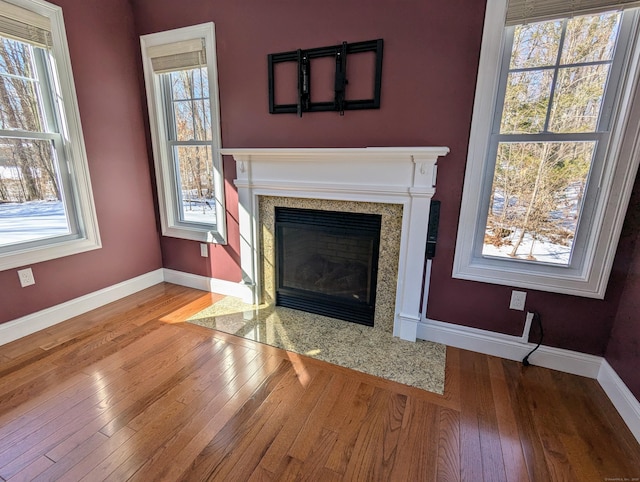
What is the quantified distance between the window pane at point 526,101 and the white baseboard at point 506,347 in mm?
1366

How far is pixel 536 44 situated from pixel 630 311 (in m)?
1.61

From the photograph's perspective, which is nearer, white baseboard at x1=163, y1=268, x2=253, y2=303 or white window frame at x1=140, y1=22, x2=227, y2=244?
white window frame at x1=140, y1=22, x2=227, y2=244

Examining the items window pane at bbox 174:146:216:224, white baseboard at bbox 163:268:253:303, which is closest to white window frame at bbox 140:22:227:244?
window pane at bbox 174:146:216:224

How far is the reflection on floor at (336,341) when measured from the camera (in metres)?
1.92

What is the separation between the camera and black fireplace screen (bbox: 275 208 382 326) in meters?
2.34

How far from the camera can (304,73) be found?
2.18 m

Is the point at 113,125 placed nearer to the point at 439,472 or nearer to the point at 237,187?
the point at 237,187

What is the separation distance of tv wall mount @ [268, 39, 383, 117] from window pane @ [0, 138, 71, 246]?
1.81 meters

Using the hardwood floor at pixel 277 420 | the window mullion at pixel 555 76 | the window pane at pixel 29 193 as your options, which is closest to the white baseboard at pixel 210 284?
the hardwood floor at pixel 277 420

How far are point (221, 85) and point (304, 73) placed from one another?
0.77 metres

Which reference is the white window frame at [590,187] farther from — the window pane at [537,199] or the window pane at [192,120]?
the window pane at [192,120]

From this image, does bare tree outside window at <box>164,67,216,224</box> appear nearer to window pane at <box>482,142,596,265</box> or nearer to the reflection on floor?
the reflection on floor

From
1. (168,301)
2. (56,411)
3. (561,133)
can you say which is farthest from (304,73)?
(56,411)

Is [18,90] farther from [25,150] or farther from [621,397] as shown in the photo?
[621,397]
